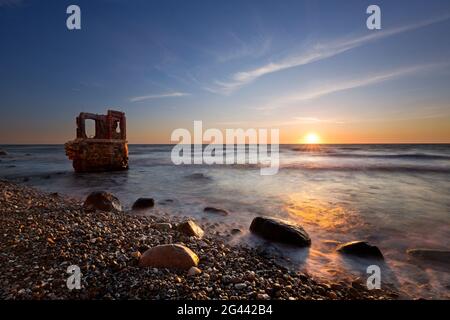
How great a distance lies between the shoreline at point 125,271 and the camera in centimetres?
277

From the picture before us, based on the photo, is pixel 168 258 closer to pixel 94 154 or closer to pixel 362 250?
pixel 362 250

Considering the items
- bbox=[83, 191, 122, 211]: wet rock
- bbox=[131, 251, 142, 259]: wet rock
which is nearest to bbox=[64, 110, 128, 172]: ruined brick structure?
bbox=[83, 191, 122, 211]: wet rock

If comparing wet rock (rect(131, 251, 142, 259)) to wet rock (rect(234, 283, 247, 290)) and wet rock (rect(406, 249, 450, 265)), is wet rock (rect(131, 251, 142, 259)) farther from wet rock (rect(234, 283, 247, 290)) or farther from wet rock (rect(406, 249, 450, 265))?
wet rock (rect(406, 249, 450, 265))

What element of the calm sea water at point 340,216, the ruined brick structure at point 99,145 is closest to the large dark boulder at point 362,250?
the calm sea water at point 340,216

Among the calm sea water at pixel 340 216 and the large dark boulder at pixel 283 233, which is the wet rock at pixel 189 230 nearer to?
the calm sea water at pixel 340 216

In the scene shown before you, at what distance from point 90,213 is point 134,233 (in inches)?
88.7

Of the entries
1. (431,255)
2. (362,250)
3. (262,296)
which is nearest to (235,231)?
(362,250)

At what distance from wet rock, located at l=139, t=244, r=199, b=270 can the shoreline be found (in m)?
0.10

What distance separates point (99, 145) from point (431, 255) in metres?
18.3

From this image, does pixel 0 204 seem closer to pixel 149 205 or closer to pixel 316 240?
pixel 149 205

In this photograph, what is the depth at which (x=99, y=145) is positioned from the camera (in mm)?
16578

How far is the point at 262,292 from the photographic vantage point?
2990 millimetres
